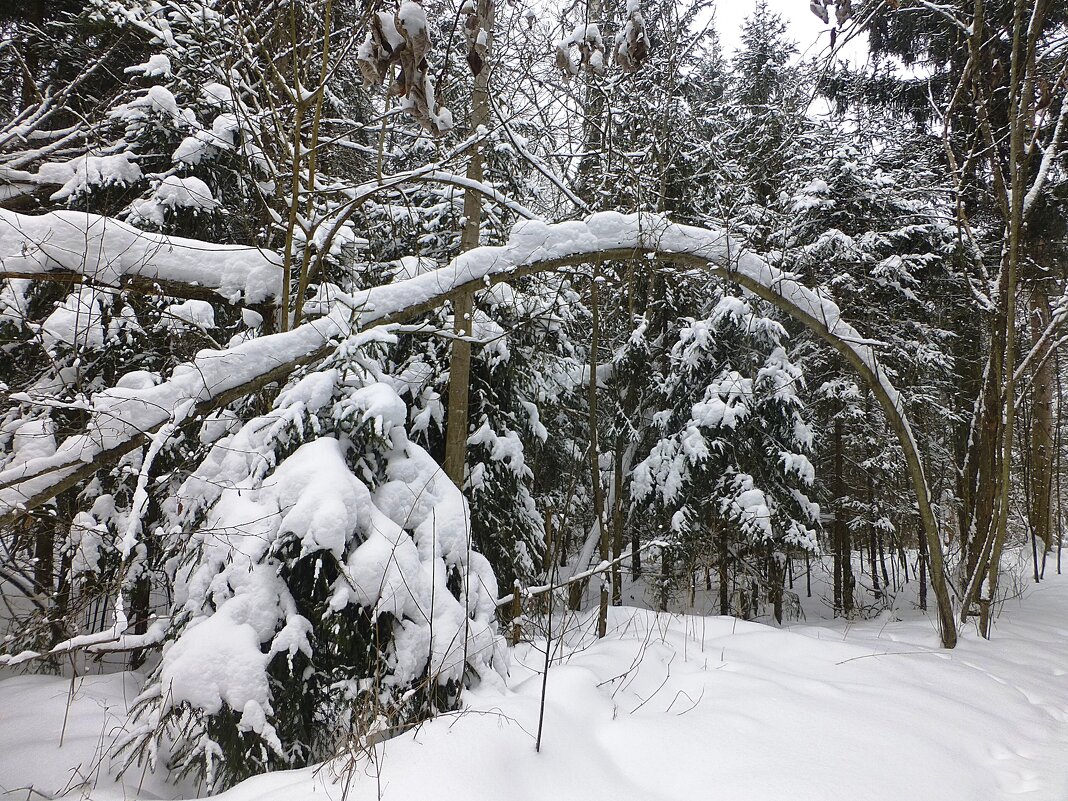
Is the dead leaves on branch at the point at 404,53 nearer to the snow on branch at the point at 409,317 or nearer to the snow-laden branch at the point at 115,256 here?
the snow on branch at the point at 409,317

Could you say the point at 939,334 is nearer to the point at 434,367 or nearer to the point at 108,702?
the point at 434,367

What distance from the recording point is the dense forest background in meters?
2.63

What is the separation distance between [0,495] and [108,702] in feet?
4.35

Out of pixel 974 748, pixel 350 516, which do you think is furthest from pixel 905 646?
pixel 350 516

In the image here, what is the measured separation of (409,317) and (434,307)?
19cm

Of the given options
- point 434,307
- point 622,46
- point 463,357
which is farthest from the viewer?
point 463,357

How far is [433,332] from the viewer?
4.45 m

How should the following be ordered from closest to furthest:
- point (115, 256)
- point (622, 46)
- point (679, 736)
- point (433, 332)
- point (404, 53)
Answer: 1. point (404, 53)
2. point (679, 736)
3. point (622, 46)
4. point (115, 256)
5. point (433, 332)

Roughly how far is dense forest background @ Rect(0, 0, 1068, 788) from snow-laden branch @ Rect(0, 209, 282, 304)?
0.02 meters

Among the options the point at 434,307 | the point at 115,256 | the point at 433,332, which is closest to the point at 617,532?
the point at 433,332

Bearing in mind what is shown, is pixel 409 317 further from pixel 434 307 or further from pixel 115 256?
pixel 115 256

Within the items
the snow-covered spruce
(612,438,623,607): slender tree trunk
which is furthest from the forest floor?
(612,438,623,607): slender tree trunk

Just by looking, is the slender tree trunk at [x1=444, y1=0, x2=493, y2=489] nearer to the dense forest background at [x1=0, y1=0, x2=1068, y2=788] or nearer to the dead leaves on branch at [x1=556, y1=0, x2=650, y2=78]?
the dense forest background at [x1=0, y1=0, x2=1068, y2=788]

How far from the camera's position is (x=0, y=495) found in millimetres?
2852
